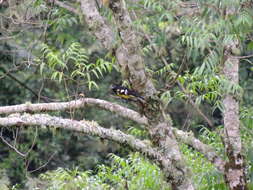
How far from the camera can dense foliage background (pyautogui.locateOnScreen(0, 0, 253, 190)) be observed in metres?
4.20

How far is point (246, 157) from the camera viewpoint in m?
4.93

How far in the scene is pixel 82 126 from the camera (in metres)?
4.41

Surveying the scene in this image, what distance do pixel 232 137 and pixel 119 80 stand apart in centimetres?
589

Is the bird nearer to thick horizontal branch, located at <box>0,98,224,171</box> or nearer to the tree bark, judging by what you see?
thick horizontal branch, located at <box>0,98,224,171</box>

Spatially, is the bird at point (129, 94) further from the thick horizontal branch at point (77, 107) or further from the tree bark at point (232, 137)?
the tree bark at point (232, 137)

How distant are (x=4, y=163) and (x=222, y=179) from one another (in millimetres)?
5041

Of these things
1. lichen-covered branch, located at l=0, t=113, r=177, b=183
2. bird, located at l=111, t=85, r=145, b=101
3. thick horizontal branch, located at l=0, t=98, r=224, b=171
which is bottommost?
lichen-covered branch, located at l=0, t=113, r=177, b=183

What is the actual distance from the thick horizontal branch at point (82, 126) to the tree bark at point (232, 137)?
71cm

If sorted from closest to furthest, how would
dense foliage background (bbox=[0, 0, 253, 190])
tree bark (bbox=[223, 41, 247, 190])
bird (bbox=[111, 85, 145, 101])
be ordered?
dense foliage background (bbox=[0, 0, 253, 190]), bird (bbox=[111, 85, 145, 101]), tree bark (bbox=[223, 41, 247, 190])

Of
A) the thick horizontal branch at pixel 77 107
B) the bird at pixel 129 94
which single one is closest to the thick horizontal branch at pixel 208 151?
the thick horizontal branch at pixel 77 107

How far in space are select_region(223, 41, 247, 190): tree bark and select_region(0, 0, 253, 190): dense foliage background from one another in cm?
9

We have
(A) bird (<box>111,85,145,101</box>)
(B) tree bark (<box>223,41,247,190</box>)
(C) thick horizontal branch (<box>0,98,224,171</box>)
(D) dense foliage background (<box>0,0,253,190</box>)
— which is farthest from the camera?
(B) tree bark (<box>223,41,247,190</box>)

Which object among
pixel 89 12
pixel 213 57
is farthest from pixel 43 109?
pixel 213 57

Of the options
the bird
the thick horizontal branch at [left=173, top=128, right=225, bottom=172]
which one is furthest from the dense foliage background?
the bird
